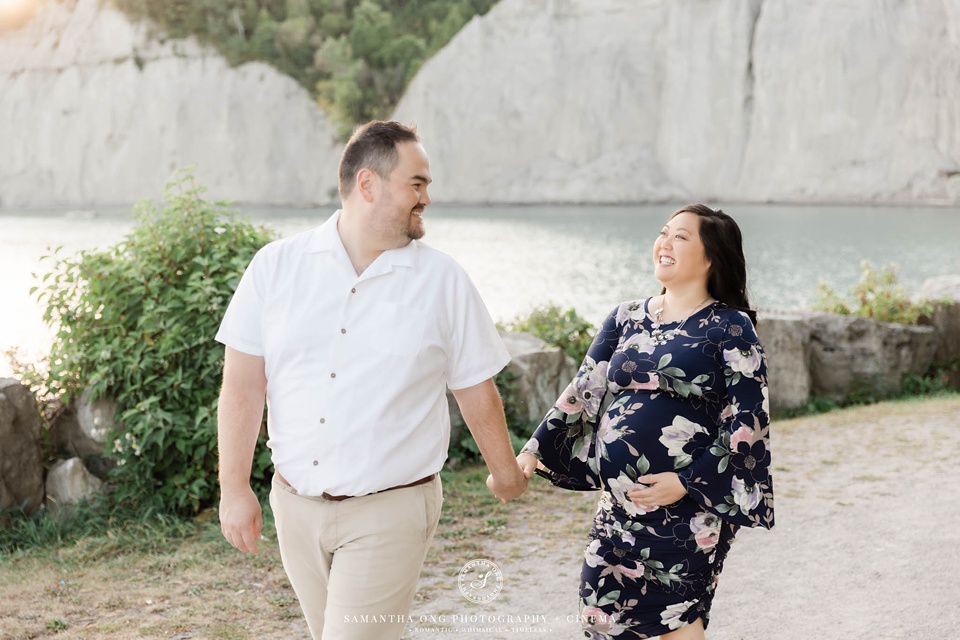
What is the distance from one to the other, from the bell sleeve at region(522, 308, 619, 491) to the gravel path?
98 cm

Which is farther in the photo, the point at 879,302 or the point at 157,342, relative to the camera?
the point at 879,302

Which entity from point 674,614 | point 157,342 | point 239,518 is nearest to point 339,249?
point 239,518

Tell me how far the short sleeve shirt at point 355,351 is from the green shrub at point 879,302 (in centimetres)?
729

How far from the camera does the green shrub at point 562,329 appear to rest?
23.4 feet

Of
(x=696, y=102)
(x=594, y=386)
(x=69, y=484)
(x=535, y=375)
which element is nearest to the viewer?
(x=594, y=386)

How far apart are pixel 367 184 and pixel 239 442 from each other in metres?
0.65

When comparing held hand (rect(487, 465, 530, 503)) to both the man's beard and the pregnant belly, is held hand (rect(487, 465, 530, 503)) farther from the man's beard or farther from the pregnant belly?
the man's beard

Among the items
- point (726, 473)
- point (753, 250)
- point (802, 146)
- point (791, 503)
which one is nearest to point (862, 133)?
point (802, 146)

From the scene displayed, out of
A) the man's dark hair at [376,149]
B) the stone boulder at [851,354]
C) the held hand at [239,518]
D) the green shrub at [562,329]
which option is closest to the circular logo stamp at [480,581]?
the held hand at [239,518]

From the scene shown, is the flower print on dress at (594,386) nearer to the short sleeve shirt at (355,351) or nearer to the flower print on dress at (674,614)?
the short sleeve shirt at (355,351)

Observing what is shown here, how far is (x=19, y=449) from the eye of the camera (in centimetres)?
473

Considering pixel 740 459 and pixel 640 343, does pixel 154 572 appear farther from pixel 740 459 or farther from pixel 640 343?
pixel 740 459

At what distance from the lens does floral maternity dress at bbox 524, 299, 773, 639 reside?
229cm

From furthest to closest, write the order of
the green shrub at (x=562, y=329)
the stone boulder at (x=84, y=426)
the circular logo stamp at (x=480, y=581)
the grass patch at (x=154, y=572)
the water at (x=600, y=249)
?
the water at (x=600, y=249), the green shrub at (x=562, y=329), the stone boulder at (x=84, y=426), the circular logo stamp at (x=480, y=581), the grass patch at (x=154, y=572)
